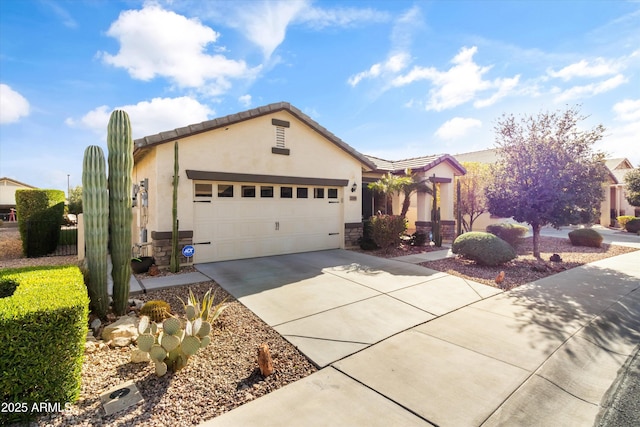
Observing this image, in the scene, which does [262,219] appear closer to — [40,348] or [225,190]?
[225,190]

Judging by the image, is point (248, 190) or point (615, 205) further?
point (615, 205)

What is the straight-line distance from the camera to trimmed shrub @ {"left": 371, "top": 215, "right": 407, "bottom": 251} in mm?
11320

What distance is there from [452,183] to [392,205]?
3390 mm

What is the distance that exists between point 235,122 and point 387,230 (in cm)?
674

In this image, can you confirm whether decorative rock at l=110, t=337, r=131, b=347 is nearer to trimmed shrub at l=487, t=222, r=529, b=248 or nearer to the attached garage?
the attached garage

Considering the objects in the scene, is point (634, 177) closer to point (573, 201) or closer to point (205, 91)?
point (573, 201)

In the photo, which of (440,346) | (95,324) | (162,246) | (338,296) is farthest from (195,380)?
(162,246)

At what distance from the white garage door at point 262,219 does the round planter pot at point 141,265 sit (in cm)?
127

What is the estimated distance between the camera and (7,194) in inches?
1099

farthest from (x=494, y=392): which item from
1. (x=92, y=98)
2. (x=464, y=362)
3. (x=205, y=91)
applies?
(x=92, y=98)

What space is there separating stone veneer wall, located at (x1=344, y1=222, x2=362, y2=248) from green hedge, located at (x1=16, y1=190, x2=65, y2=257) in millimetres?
11262

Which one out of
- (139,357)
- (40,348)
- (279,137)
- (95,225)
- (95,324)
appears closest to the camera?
(40,348)

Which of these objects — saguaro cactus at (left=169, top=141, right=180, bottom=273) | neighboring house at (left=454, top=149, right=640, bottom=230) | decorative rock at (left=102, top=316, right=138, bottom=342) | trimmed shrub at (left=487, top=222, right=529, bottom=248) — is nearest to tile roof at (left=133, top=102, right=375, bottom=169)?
saguaro cactus at (left=169, top=141, right=180, bottom=273)

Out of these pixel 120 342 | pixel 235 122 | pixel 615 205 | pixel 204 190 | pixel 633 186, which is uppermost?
pixel 235 122
